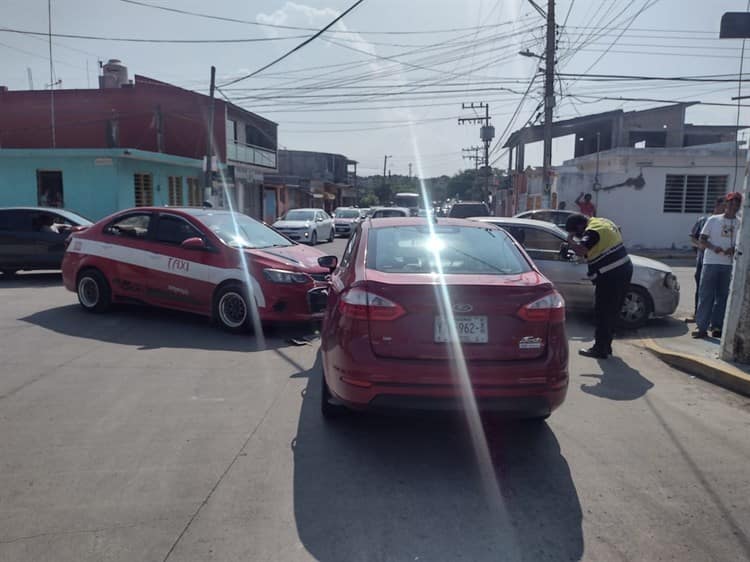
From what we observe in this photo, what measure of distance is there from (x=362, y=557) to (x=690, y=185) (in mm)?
22752

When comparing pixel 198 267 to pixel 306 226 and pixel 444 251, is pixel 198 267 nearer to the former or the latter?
pixel 444 251

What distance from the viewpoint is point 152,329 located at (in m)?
7.94

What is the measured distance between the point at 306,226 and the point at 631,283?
15926 millimetres

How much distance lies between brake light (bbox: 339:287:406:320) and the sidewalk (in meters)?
3.87

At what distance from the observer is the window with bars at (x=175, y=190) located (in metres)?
27.5

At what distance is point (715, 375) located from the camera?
605 cm

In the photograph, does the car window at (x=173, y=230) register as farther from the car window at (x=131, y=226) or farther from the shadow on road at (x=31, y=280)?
the shadow on road at (x=31, y=280)

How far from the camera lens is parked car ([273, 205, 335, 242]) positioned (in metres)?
22.8

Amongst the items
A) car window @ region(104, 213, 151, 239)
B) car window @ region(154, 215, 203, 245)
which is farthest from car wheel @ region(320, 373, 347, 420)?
car window @ region(104, 213, 151, 239)

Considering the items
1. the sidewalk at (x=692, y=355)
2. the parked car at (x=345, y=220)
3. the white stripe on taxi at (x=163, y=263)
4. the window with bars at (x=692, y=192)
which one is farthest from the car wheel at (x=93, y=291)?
the parked car at (x=345, y=220)

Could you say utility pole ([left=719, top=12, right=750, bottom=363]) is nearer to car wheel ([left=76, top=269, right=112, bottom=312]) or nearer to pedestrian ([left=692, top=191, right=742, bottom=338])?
pedestrian ([left=692, top=191, right=742, bottom=338])

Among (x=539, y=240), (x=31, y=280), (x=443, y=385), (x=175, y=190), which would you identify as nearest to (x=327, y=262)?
(x=443, y=385)

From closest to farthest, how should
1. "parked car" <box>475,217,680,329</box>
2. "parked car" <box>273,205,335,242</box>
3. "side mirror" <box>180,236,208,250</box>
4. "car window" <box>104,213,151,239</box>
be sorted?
"side mirror" <box>180,236,208,250</box>
"car window" <box>104,213,151,239</box>
"parked car" <box>475,217,680,329</box>
"parked car" <box>273,205,335,242</box>

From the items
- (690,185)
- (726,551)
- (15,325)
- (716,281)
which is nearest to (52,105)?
(15,325)
